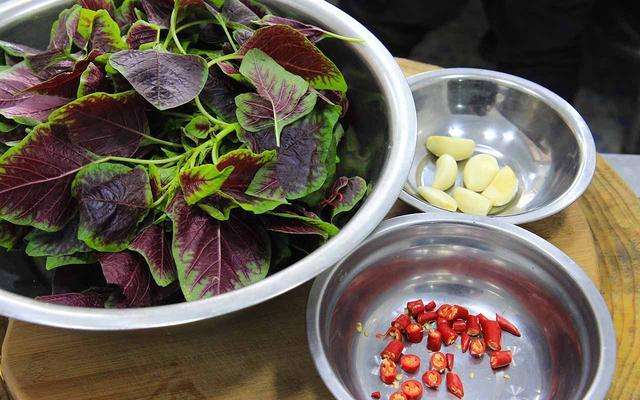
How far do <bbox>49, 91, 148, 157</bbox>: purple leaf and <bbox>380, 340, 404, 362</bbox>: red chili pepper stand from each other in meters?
0.49

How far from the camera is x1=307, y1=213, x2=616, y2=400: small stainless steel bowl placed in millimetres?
957

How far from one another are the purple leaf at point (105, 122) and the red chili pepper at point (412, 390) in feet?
1.71

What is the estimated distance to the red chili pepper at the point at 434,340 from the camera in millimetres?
1036

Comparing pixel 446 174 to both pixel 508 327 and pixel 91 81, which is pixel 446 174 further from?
pixel 91 81

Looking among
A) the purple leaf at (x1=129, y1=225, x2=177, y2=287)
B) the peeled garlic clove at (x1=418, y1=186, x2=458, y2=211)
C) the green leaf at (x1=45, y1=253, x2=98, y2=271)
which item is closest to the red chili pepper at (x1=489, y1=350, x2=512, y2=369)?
the peeled garlic clove at (x1=418, y1=186, x2=458, y2=211)

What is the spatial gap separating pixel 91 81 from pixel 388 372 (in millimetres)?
600

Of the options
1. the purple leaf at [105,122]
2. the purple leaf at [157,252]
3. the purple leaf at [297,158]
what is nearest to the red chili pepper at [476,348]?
the purple leaf at [297,158]

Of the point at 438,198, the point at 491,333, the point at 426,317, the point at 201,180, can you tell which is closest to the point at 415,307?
the point at 426,317

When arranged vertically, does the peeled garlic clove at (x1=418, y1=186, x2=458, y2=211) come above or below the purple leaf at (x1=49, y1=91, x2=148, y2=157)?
below

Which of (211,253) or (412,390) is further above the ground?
(211,253)

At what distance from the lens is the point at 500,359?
1021mm

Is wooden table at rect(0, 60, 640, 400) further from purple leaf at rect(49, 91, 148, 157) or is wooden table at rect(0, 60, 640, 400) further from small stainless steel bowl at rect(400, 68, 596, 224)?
small stainless steel bowl at rect(400, 68, 596, 224)

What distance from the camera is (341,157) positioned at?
105 centimetres

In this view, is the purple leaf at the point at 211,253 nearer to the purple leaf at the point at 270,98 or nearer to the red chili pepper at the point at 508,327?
the purple leaf at the point at 270,98
